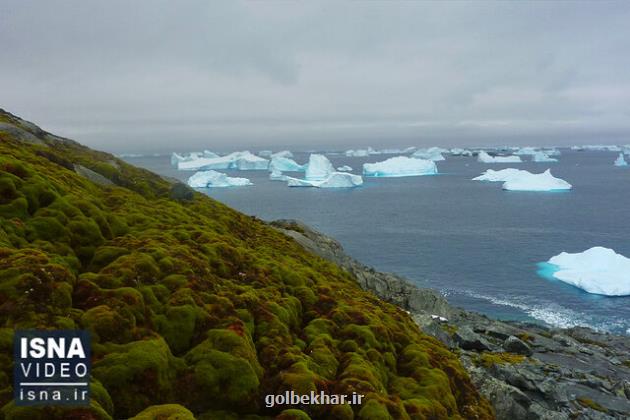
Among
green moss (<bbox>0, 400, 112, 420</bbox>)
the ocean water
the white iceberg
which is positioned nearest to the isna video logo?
green moss (<bbox>0, 400, 112, 420</bbox>)

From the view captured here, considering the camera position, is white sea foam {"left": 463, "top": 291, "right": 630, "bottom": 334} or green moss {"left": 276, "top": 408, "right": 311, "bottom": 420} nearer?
green moss {"left": 276, "top": 408, "right": 311, "bottom": 420}

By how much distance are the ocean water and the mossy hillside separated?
5565 centimetres

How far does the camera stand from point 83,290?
1534 centimetres

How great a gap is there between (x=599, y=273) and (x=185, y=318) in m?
83.0

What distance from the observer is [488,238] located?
115938mm

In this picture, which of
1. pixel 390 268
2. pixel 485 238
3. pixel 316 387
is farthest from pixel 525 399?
pixel 485 238

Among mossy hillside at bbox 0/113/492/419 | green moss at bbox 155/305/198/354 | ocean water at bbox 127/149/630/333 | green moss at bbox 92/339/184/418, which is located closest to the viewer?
green moss at bbox 92/339/184/418

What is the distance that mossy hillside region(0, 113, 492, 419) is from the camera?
13.3 m

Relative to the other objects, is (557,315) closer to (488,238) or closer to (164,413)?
(488,238)

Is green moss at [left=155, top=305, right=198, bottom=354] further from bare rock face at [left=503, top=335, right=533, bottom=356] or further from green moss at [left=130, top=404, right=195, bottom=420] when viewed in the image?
bare rock face at [left=503, top=335, right=533, bottom=356]

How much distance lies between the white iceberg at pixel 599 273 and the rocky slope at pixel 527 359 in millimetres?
18210

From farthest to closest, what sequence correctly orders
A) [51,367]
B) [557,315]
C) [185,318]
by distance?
[557,315] < [185,318] < [51,367]

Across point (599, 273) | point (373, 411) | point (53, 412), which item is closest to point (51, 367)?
point (53, 412)

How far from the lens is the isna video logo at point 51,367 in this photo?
36.3 ft
